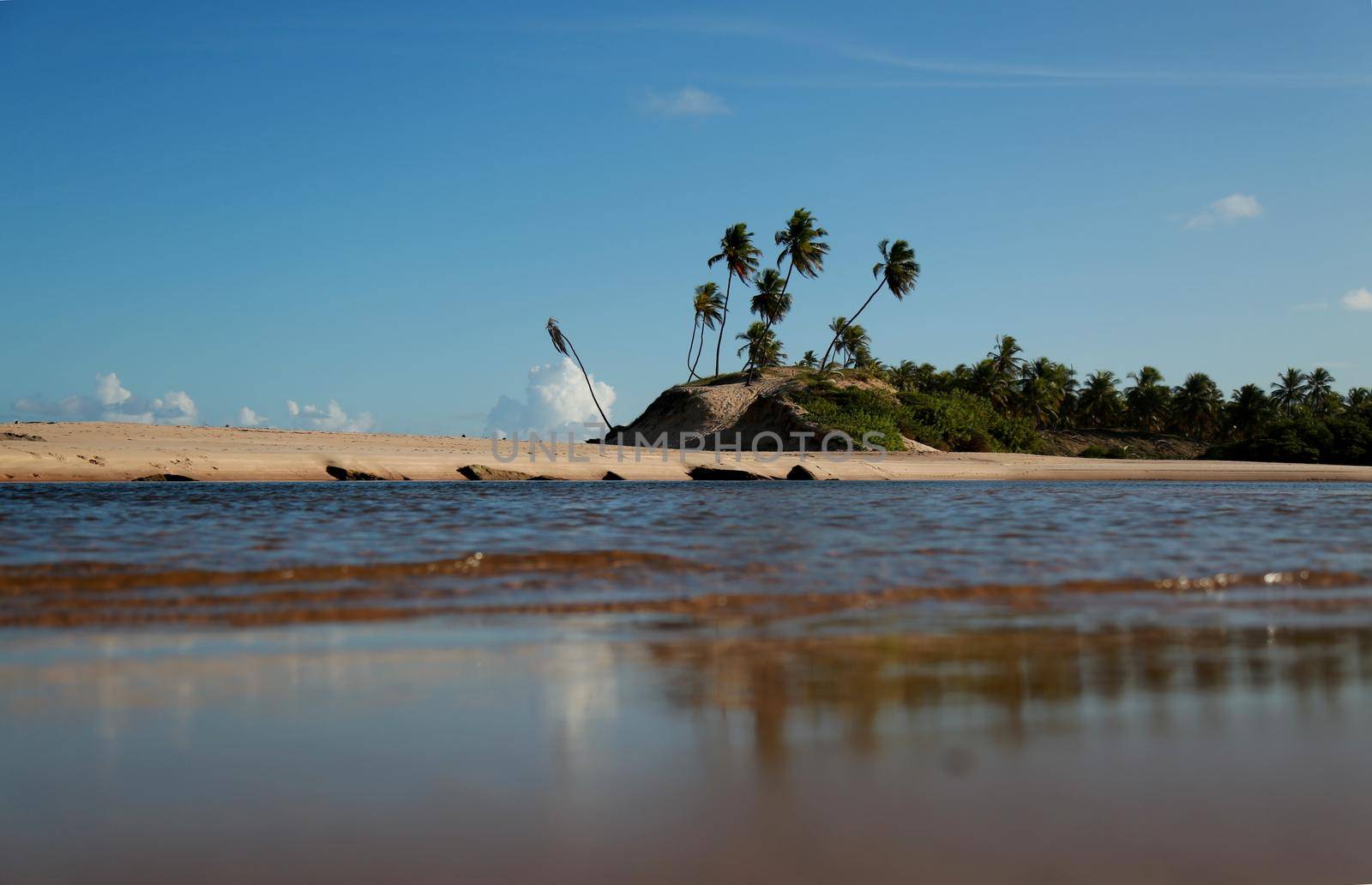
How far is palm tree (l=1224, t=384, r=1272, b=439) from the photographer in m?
71.8

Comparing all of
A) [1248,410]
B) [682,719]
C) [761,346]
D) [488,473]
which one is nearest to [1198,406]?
[1248,410]

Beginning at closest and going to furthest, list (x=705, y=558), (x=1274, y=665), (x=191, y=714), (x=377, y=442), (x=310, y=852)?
(x=310, y=852)
(x=191, y=714)
(x=1274, y=665)
(x=705, y=558)
(x=377, y=442)

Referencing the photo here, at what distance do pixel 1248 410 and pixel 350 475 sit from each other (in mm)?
72819

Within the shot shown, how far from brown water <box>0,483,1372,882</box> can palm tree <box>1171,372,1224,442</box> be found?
7869 cm

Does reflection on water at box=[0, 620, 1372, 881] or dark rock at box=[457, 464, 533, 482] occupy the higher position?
dark rock at box=[457, 464, 533, 482]

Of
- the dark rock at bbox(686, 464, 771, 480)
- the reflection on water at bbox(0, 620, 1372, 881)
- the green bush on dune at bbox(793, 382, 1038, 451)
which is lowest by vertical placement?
the reflection on water at bbox(0, 620, 1372, 881)

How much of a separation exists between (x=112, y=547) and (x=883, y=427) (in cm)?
3465

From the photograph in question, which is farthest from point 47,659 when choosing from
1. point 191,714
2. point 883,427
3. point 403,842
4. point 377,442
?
point 883,427

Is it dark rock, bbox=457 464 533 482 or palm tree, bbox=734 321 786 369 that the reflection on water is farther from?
palm tree, bbox=734 321 786 369

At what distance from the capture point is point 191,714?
2.65 meters

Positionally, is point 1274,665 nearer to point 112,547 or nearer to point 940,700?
point 940,700

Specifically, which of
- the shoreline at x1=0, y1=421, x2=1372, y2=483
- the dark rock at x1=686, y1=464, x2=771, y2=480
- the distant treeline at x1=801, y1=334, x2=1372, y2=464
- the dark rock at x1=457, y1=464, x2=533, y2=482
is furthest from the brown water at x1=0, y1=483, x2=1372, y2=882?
the distant treeline at x1=801, y1=334, x2=1372, y2=464

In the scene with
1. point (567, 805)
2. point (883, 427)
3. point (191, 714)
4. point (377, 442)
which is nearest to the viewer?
point (567, 805)

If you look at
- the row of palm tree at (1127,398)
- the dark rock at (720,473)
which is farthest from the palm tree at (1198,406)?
the dark rock at (720,473)
